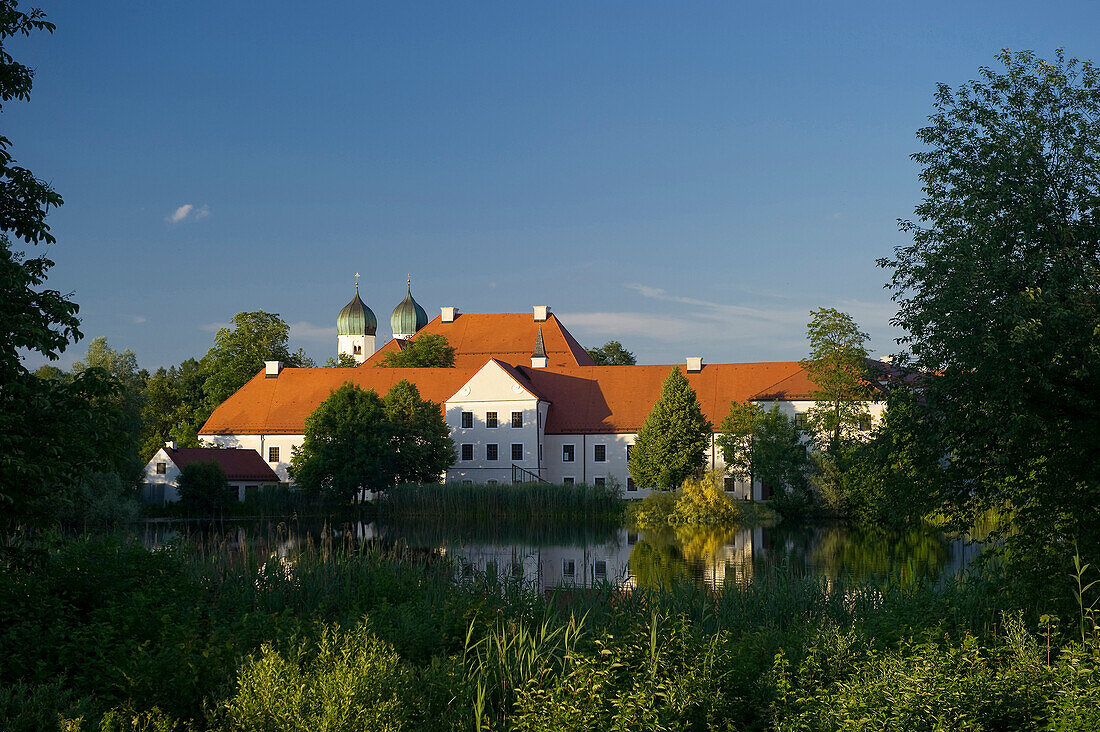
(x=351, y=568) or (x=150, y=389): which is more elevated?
(x=150, y=389)

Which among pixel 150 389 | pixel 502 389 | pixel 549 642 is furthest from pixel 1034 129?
pixel 150 389

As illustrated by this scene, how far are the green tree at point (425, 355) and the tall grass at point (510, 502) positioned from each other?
2646 centimetres

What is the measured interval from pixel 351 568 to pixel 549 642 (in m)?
5.16

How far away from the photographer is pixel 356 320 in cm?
11531

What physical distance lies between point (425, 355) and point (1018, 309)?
6499cm

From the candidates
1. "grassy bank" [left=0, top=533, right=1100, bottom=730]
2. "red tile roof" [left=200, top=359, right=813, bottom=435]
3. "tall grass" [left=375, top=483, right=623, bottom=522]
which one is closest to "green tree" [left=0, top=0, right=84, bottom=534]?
"grassy bank" [left=0, top=533, right=1100, bottom=730]

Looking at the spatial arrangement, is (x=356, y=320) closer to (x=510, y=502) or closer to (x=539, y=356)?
(x=539, y=356)

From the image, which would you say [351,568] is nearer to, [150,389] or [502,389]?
[502,389]

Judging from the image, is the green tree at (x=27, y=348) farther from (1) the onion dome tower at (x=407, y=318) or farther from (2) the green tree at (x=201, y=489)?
(1) the onion dome tower at (x=407, y=318)

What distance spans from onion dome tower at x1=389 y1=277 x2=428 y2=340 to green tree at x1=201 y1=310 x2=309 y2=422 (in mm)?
35251

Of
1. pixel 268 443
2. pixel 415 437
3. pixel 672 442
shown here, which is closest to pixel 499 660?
pixel 672 442

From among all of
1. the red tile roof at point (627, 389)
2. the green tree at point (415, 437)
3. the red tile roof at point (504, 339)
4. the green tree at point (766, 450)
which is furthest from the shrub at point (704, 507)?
the red tile roof at point (504, 339)

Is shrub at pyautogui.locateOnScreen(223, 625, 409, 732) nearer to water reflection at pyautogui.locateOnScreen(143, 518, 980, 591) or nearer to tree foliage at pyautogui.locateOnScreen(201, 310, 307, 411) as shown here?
water reflection at pyautogui.locateOnScreen(143, 518, 980, 591)

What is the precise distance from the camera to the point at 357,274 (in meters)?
117
